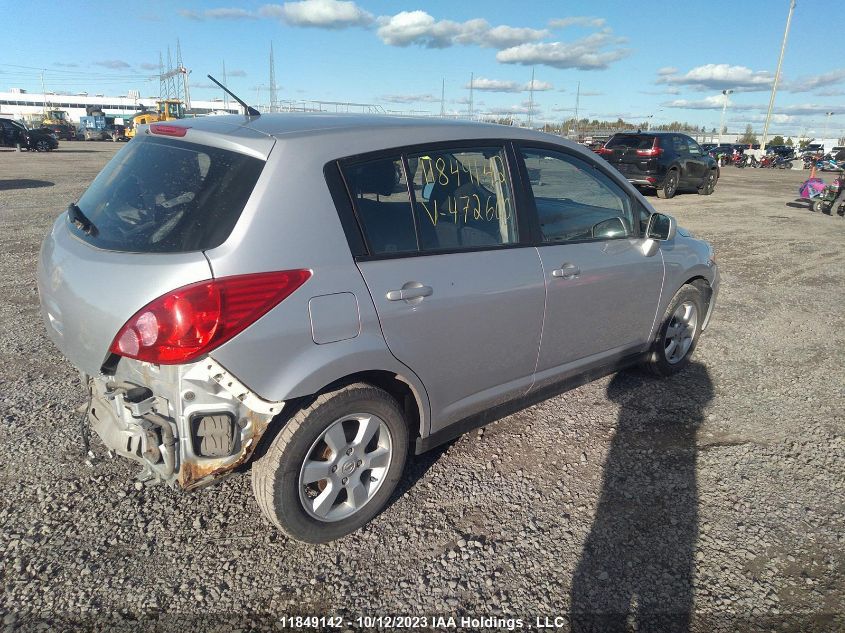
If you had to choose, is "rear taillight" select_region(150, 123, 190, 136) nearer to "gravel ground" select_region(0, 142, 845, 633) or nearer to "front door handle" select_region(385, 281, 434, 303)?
"front door handle" select_region(385, 281, 434, 303)

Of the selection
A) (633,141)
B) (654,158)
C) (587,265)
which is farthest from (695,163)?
(587,265)

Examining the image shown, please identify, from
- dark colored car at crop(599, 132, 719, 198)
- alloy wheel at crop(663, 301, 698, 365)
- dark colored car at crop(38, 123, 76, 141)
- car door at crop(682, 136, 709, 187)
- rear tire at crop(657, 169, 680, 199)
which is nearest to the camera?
alloy wheel at crop(663, 301, 698, 365)

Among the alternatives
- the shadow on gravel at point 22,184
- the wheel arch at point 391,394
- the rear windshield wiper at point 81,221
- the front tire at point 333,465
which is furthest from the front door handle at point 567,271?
the shadow on gravel at point 22,184

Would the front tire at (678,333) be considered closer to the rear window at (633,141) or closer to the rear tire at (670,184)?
the rear window at (633,141)

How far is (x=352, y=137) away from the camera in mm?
2576

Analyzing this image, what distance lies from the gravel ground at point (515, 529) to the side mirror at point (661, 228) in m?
1.20

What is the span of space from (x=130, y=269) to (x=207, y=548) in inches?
51.5

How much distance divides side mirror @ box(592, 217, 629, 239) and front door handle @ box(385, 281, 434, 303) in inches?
57.0

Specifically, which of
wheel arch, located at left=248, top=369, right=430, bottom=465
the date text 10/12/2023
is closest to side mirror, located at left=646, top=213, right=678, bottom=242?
wheel arch, located at left=248, top=369, right=430, bottom=465

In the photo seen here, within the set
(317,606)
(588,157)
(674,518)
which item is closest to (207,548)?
(317,606)

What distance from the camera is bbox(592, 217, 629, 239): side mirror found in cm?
358

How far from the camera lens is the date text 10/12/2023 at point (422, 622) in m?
2.27

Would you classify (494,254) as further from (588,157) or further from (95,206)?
(95,206)

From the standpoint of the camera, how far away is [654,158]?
16.0m
